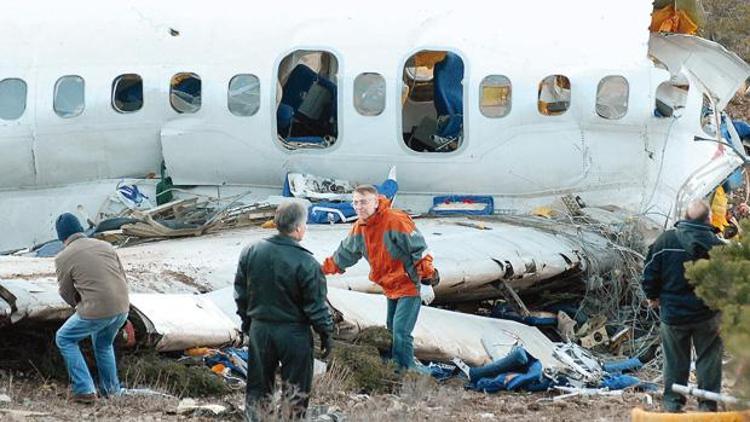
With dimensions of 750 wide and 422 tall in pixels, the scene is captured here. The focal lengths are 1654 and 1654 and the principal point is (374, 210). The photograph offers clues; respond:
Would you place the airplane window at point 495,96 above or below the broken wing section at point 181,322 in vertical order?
A: above

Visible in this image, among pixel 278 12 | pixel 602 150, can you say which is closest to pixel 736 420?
pixel 602 150

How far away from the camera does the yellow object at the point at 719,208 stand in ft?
56.7

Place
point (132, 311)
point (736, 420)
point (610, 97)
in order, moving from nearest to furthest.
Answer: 1. point (736, 420)
2. point (132, 311)
3. point (610, 97)

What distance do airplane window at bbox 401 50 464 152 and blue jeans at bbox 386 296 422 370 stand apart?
506 cm

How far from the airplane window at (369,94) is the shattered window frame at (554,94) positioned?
1682mm

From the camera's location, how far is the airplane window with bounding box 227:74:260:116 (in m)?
17.8

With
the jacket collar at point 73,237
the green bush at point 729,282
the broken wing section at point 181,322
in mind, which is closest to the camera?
the green bush at point 729,282

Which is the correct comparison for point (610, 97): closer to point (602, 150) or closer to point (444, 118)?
point (602, 150)

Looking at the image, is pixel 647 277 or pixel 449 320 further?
pixel 449 320

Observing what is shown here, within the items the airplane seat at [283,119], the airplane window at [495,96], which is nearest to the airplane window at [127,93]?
the airplane seat at [283,119]

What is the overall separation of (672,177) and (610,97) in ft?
3.58

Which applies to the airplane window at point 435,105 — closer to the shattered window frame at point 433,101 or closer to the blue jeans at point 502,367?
the shattered window frame at point 433,101

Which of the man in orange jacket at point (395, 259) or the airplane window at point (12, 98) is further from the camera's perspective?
the airplane window at point (12, 98)

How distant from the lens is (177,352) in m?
12.3
